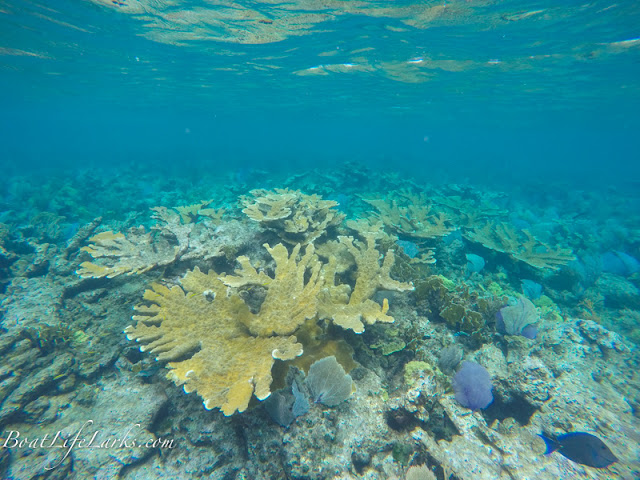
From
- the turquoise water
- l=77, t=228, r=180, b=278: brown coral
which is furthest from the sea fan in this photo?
l=77, t=228, r=180, b=278: brown coral

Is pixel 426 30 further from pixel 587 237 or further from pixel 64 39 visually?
pixel 64 39

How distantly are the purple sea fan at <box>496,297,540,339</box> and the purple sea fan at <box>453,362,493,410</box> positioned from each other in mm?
1360

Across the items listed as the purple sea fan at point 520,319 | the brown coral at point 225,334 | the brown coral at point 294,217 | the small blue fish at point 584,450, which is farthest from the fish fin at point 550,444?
the brown coral at point 294,217

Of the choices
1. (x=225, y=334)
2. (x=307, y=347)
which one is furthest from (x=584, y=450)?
(x=225, y=334)

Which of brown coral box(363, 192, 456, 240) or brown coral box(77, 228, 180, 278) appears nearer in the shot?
brown coral box(77, 228, 180, 278)

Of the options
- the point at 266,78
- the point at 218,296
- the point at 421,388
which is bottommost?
the point at 421,388

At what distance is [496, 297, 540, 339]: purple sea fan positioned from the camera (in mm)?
4340

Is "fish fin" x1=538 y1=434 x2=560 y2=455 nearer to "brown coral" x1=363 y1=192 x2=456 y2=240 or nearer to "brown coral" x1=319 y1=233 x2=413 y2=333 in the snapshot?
"brown coral" x1=319 y1=233 x2=413 y2=333

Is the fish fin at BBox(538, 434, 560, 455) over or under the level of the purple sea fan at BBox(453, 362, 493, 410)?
under

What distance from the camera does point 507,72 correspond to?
65.7ft

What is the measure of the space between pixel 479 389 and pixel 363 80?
26.6 m

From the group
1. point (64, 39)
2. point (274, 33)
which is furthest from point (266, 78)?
point (64, 39)

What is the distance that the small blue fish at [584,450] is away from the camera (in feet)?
10.0

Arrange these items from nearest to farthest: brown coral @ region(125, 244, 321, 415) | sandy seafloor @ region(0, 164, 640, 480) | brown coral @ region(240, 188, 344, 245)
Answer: brown coral @ region(125, 244, 321, 415) → sandy seafloor @ region(0, 164, 640, 480) → brown coral @ region(240, 188, 344, 245)
